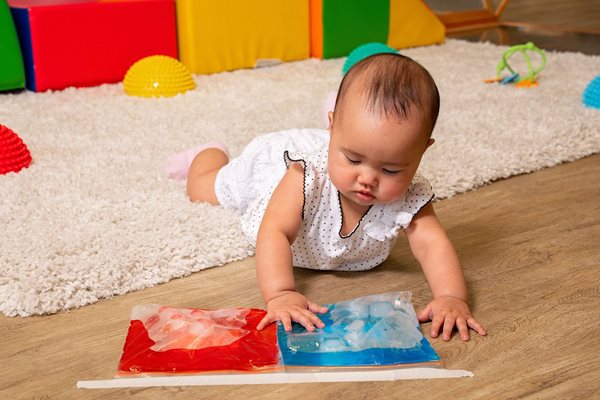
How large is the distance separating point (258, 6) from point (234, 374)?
2.15 meters

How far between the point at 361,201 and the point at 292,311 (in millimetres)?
183

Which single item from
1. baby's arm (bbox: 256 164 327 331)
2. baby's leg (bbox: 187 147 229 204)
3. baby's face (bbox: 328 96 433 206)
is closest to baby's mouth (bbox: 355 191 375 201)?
baby's face (bbox: 328 96 433 206)

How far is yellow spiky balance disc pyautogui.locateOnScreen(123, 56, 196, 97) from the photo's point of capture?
2373mm

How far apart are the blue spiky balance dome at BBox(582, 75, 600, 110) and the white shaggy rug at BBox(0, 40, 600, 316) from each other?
0.04 m

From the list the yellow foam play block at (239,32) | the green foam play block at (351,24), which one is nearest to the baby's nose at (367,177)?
the yellow foam play block at (239,32)

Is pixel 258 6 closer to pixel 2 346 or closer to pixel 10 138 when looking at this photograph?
pixel 10 138

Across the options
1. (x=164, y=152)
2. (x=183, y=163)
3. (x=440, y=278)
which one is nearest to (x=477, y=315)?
(x=440, y=278)

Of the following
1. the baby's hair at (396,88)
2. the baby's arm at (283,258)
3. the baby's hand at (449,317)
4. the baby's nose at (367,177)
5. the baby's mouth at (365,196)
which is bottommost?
the baby's hand at (449,317)

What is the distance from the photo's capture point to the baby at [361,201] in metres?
0.98

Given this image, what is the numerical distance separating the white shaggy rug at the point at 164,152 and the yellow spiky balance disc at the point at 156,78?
1.6 inches

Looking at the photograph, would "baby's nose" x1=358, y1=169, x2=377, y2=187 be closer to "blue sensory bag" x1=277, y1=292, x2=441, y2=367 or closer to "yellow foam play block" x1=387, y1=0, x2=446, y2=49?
"blue sensory bag" x1=277, y1=292, x2=441, y2=367

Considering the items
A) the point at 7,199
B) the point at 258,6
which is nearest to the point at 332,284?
the point at 7,199

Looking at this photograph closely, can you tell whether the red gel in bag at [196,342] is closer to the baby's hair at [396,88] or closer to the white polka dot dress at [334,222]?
the white polka dot dress at [334,222]

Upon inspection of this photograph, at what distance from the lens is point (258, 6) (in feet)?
9.30
